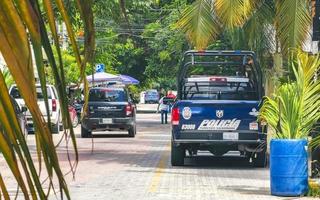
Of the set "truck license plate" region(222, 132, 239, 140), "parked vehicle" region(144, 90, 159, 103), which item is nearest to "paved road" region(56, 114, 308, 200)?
"truck license plate" region(222, 132, 239, 140)

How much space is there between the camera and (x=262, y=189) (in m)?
12.4

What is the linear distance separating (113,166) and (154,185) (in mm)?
3776

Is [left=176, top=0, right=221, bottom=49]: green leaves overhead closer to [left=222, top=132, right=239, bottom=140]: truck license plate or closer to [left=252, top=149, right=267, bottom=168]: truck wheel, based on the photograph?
[left=222, top=132, right=239, bottom=140]: truck license plate

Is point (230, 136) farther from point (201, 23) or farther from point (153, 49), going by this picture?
point (153, 49)

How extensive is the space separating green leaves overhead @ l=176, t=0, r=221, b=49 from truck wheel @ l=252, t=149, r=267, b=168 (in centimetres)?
272

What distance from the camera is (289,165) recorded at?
11133mm

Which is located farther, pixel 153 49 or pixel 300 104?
pixel 153 49

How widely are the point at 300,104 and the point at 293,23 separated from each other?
A: 3642mm

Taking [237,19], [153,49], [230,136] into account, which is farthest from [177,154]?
[153,49]

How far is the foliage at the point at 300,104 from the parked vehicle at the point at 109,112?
15156mm

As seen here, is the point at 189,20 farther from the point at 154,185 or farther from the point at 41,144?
the point at 41,144

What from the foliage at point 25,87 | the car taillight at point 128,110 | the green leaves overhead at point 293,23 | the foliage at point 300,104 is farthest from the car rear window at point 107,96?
the foliage at point 25,87

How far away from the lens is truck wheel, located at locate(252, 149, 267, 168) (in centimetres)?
1600

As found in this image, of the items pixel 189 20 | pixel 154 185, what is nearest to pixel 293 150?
pixel 154 185
